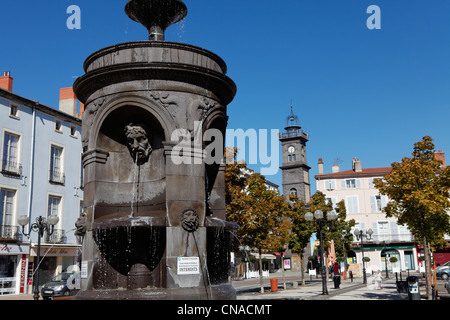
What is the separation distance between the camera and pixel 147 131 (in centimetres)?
1057

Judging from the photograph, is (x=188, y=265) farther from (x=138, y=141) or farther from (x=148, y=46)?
(x=148, y=46)

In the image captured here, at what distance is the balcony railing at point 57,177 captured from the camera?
3416 centimetres

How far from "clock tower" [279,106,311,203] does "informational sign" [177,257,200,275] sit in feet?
233

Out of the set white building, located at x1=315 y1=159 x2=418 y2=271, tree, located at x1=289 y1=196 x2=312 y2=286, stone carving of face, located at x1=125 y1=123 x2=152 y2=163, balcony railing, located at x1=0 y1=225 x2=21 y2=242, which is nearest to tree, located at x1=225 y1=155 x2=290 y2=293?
tree, located at x1=289 y1=196 x2=312 y2=286

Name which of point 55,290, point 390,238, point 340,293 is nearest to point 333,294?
point 340,293

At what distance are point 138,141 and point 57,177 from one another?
26545 millimetres

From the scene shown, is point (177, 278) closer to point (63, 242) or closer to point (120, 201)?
point (120, 201)

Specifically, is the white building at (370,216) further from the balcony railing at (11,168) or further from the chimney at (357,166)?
the balcony railing at (11,168)

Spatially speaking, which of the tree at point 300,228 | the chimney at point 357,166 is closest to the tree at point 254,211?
the tree at point 300,228

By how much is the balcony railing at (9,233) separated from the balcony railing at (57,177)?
499 centimetres

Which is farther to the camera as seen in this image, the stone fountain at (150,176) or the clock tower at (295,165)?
the clock tower at (295,165)

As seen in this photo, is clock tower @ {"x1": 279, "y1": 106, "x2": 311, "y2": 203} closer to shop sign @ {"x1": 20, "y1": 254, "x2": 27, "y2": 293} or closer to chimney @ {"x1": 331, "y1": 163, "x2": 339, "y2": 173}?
chimney @ {"x1": 331, "y1": 163, "x2": 339, "y2": 173}

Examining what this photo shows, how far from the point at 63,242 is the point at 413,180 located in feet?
85.9
